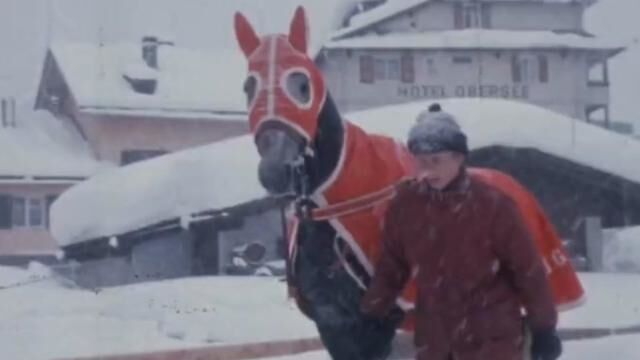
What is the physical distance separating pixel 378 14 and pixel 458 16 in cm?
293

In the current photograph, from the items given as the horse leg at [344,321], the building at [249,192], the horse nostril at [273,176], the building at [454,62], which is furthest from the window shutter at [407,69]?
the horse nostril at [273,176]

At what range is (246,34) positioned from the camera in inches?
183

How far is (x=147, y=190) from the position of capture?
1922cm

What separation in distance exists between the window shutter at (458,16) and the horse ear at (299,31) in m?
30.5

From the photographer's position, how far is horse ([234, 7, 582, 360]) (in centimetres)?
432

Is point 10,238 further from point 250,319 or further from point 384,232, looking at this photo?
point 384,232

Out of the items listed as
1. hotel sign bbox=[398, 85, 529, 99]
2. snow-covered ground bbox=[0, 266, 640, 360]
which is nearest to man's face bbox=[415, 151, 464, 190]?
snow-covered ground bbox=[0, 266, 640, 360]

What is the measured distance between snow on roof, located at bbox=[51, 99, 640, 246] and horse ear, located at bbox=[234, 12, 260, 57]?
11528 mm

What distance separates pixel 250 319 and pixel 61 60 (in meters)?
25.7

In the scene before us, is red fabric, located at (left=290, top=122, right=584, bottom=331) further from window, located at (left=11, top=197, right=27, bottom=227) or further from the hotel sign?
window, located at (left=11, top=197, right=27, bottom=227)

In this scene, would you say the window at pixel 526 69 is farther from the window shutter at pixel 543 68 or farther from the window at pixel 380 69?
the window at pixel 380 69

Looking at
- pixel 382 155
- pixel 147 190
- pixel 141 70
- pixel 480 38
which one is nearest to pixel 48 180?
pixel 141 70

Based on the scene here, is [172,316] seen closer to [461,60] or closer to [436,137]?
[436,137]

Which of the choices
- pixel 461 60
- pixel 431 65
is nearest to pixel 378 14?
pixel 431 65
